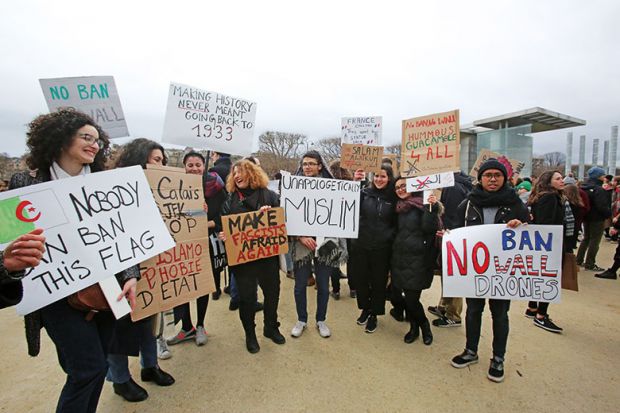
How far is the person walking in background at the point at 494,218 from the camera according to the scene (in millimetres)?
2713

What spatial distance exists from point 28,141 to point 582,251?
29.3 ft

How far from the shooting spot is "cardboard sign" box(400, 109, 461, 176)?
3264 millimetres

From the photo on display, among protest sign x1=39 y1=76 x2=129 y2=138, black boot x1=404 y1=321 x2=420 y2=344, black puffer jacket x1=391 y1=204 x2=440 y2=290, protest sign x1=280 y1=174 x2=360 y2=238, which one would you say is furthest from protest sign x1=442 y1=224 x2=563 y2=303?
protest sign x1=39 y1=76 x2=129 y2=138

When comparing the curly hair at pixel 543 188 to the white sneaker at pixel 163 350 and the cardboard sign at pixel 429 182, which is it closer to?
the cardboard sign at pixel 429 182

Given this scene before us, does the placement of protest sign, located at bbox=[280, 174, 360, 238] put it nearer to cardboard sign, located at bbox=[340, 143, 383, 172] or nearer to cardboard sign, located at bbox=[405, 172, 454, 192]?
cardboard sign, located at bbox=[340, 143, 383, 172]

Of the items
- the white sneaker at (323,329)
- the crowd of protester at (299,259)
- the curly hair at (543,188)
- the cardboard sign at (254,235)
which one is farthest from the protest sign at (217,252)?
the curly hair at (543,188)

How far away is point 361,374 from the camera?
2791 mm

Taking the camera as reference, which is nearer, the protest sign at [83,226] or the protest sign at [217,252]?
the protest sign at [83,226]

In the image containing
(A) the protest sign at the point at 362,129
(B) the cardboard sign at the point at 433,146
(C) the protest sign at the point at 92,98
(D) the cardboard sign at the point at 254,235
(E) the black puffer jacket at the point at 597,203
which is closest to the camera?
(D) the cardboard sign at the point at 254,235

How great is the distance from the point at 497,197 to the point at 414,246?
0.92 metres

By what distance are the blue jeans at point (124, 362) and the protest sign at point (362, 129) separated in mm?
5067

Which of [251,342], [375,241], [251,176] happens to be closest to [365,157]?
[375,241]

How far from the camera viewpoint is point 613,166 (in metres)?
29.6

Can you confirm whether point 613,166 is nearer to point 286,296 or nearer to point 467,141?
point 467,141
